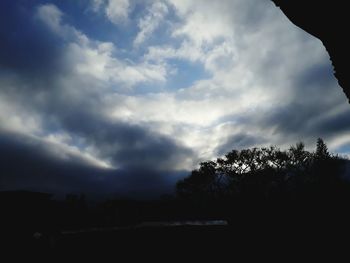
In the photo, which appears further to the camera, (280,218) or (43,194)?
(43,194)

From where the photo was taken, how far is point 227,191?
49.0 meters

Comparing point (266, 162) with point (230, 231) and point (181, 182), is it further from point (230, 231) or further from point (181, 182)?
point (230, 231)

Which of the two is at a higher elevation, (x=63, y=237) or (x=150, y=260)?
(x=63, y=237)

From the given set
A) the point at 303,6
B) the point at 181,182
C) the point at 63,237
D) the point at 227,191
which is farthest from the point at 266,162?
the point at 303,6

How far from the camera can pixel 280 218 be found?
8.48m

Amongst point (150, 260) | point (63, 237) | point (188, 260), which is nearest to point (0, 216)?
point (63, 237)

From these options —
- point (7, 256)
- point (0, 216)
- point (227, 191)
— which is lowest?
point (7, 256)

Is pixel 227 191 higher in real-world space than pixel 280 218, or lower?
higher

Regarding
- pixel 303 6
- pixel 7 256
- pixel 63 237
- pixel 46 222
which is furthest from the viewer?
pixel 46 222

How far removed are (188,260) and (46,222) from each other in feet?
22.9

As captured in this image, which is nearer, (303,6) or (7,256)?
(303,6)

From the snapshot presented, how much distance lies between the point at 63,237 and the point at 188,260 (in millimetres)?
3996

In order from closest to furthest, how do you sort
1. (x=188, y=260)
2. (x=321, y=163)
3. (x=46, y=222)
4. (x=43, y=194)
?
(x=188, y=260) < (x=46, y=222) < (x=43, y=194) < (x=321, y=163)

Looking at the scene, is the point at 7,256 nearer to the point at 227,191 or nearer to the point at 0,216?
the point at 0,216
